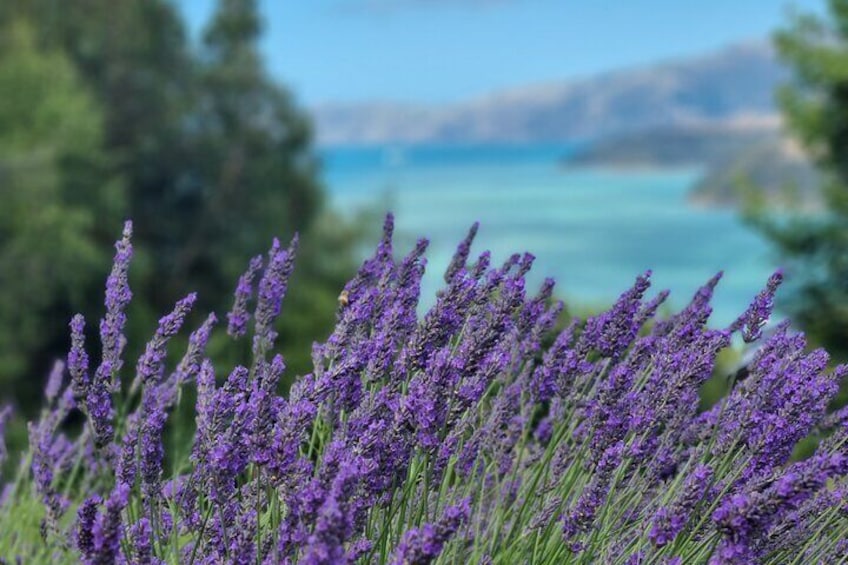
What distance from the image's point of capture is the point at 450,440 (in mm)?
1691

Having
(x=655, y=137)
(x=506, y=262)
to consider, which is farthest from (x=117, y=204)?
(x=655, y=137)

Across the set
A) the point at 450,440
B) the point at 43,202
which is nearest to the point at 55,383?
the point at 450,440

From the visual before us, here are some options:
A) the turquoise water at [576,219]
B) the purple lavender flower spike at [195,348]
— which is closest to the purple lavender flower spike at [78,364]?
the purple lavender flower spike at [195,348]

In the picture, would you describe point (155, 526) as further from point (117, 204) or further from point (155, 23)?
point (155, 23)

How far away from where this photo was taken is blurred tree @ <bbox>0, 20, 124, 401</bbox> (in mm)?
19656

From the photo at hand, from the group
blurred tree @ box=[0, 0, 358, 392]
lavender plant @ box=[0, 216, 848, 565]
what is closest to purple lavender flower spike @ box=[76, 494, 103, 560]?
lavender plant @ box=[0, 216, 848, 565]

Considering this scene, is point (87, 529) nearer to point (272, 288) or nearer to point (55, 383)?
point (272, 288)

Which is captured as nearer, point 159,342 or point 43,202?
point 159,342

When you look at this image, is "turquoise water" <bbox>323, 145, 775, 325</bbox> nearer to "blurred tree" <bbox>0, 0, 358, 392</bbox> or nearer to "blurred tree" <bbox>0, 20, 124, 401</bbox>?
"blurred tree" <bbox>0, 0, 358, 392</bbox>

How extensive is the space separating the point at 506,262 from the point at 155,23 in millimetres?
27007

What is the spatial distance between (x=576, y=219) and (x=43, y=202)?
9056 centimetres

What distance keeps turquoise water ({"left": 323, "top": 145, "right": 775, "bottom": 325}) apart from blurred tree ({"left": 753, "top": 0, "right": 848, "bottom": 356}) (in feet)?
58.6

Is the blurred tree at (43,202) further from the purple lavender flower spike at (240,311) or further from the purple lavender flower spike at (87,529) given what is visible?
the purple lavender flower spike at (87,529)

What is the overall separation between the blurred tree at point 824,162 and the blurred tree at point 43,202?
42.1ft
